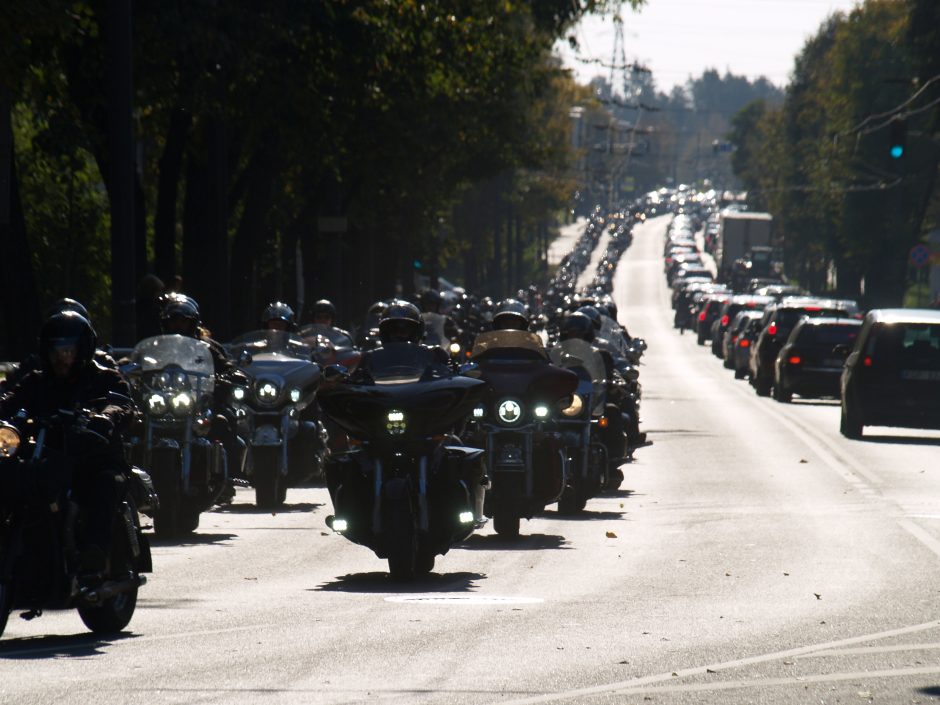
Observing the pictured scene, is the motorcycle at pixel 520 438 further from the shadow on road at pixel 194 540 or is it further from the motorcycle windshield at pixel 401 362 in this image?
the motorcycle windshield at pixel 401 362

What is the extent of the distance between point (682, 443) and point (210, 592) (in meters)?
16.2

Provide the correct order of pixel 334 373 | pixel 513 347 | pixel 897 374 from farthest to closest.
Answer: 1. pixel 897 374
2. pixel 513 347
3. pixel 334 373

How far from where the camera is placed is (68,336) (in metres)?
9.87

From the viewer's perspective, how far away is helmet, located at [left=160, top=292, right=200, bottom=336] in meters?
15.8

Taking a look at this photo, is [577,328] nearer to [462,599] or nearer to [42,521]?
[462,599]

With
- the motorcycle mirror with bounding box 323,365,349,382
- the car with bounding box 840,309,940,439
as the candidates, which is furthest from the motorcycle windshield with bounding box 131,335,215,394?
the car with bounding box 840,309,940,439

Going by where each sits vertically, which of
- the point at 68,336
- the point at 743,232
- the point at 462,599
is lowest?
the point at 743,232

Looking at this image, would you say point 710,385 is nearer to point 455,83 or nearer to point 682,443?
point 455,83

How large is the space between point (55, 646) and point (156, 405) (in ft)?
17.6

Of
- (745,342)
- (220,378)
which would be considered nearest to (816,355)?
(745,342)

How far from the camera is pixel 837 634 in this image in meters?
10.0

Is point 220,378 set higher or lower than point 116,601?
higher

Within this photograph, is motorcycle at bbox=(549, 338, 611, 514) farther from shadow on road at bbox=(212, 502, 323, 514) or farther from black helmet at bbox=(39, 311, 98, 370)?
black helmet at bbox=(39, 311, 98, 370)

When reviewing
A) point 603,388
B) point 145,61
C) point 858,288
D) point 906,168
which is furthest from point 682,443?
point 858,288
